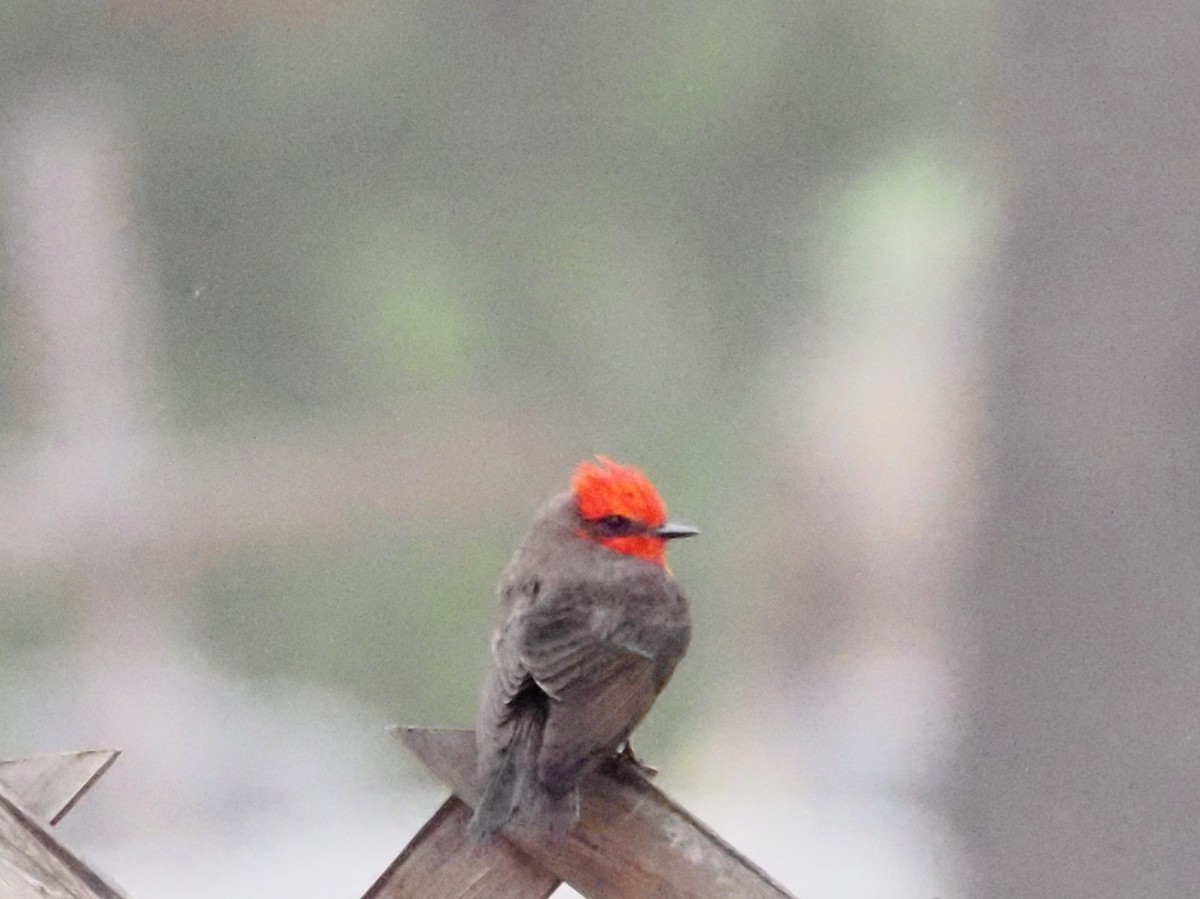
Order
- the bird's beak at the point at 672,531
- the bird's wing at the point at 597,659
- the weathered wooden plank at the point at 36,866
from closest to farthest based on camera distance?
the weathered wooden plank at the point at 36,866
the bird's wing at the point at 597,659
the bird's beak at the point at 672,531

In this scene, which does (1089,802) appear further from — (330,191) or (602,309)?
(330,191)

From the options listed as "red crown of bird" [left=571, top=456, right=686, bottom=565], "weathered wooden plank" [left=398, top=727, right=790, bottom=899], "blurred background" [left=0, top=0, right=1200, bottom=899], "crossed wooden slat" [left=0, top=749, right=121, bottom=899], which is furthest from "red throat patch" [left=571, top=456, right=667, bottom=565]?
"crossed wooden slat" [left=0, top=749, right=121, bottom=899]

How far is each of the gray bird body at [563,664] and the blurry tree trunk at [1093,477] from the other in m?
0.55

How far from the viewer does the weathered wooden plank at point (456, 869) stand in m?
1.52

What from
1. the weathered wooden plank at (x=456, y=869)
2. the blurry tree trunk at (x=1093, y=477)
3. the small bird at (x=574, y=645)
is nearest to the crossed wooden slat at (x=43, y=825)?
the weathered wooden plank at (x=456, y=869)

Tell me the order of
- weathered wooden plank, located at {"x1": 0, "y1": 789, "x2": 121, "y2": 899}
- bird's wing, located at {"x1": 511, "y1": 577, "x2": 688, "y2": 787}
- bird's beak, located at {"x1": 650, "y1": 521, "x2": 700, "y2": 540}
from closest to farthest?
weathered wooden plank, located at {"x1": 0, "y1": 789, "x2": 121, "y2": 899}, bird's wing, located at {"x1": 511, "y1": 577, "x2": 688, "y2": 787}, bird's beak, located at {"x1": 650, "y1": 521, "x2": 700, "y2": 540}

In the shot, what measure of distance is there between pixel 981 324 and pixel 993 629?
1.41 feet

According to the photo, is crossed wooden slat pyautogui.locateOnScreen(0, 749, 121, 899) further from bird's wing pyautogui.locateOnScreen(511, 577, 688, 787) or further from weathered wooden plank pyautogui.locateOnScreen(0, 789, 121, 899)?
bird's wing pyautogui.locateOnScreen(511, 577, 688, 787)

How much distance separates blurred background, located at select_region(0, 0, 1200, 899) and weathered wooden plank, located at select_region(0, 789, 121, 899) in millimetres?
625

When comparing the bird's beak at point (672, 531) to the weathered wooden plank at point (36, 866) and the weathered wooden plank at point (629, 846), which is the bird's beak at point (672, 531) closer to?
the weathered wooden plank at point (629, 846)

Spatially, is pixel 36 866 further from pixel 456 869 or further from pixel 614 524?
pixel 614 524

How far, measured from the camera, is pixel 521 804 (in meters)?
1.49

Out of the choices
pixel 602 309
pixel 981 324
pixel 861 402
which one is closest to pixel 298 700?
pixel 602 309

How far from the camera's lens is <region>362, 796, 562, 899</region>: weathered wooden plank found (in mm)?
1522
